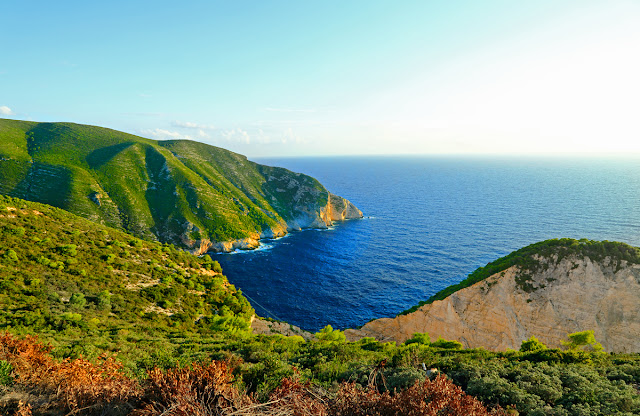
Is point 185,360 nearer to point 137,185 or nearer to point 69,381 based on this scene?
point 69,381

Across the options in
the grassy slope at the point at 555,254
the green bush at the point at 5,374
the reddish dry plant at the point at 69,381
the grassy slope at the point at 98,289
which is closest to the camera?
the reddish dry plant at the point at 69,381

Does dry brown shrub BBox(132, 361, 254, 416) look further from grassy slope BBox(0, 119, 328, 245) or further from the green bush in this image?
grassy slope BBox(0, 119, 328, 245)

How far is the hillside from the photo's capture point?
83.6 meters

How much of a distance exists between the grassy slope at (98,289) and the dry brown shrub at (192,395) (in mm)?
11884

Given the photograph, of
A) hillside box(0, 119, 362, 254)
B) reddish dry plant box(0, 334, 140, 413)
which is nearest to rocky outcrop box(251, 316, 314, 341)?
reddish dry plant box(0, 334, 140, 413)

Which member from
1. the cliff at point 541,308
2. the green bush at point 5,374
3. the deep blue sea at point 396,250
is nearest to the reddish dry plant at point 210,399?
the green bush at point 5,374

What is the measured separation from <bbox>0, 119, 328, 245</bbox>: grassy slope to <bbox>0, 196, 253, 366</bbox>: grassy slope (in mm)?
39279

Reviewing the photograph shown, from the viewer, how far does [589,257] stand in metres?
39.7

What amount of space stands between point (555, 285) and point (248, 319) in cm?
4462

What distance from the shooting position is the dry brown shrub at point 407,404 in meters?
5.61

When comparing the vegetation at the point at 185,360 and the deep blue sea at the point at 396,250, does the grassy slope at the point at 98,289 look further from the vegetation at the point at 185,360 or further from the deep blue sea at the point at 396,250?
the deep blue sea at the point at 396,250

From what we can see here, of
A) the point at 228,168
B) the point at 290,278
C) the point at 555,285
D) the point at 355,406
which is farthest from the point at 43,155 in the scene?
the point at 555,285

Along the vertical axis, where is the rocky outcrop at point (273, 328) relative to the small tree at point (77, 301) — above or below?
below

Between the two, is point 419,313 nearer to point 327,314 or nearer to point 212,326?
point 327,314
